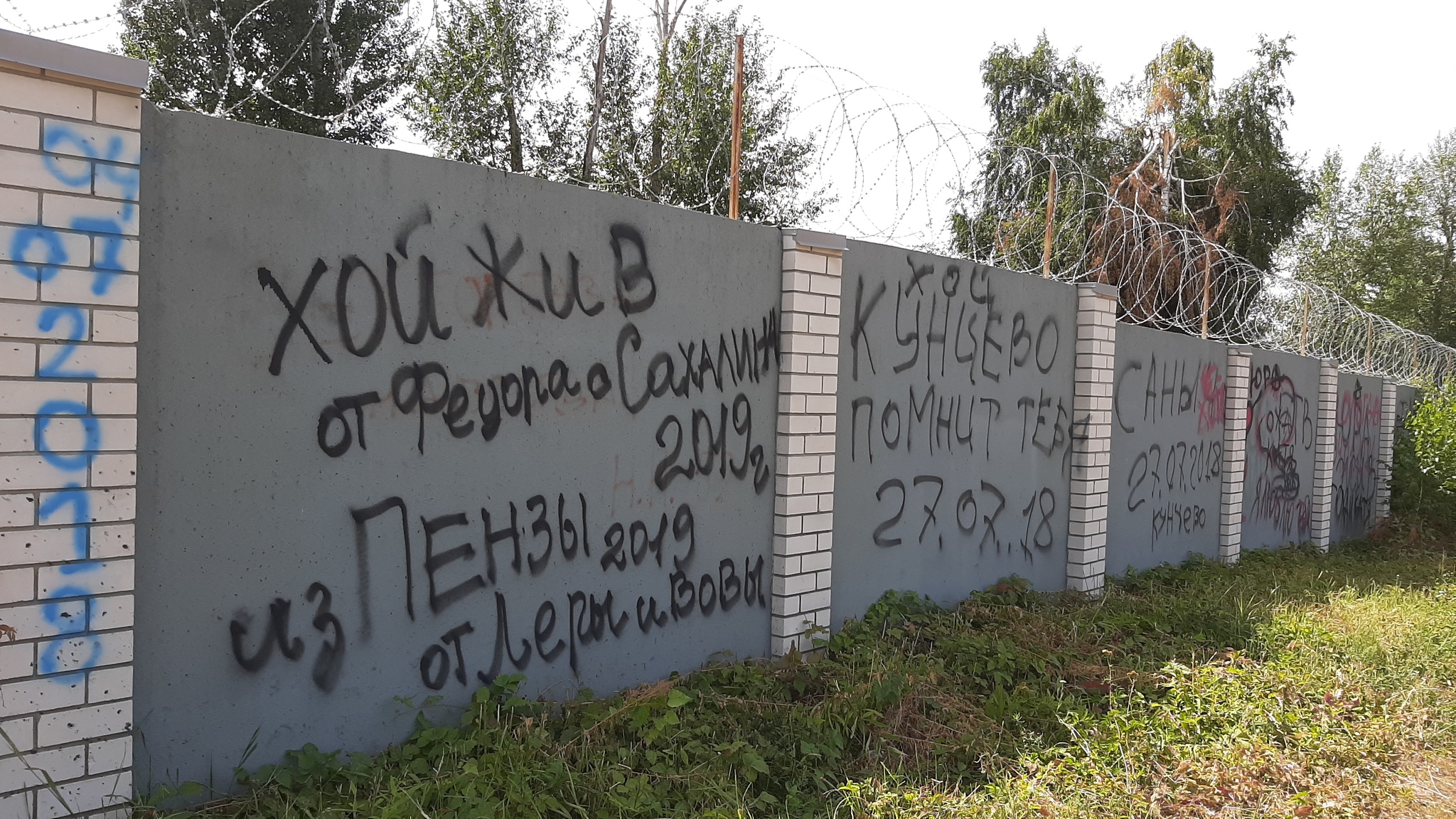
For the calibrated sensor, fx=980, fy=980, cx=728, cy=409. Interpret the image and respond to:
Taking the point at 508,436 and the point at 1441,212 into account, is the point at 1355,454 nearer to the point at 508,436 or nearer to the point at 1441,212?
the point at 508,436

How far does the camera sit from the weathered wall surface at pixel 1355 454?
36.6 feet

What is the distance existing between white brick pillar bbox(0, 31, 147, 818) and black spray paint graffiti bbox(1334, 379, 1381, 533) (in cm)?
1176

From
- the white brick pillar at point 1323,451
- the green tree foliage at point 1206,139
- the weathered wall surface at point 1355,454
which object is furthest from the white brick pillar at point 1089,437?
the green tree foliage at point 1206,139

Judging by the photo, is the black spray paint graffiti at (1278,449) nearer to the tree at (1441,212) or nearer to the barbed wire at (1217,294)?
the barbed wire at (1217,294)

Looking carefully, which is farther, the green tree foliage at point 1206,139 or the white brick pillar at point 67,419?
the green tree foliage at point 1206,139

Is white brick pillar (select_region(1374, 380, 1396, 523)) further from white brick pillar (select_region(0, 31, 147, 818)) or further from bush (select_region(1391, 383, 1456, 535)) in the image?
white brick pillar (select_region(0, 31, 147, 818))

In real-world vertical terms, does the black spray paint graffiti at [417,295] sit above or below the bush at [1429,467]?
above

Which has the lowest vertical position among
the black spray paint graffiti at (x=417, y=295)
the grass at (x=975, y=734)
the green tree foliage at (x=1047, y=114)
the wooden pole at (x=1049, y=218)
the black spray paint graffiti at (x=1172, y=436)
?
the grass at (x=975, y=734)

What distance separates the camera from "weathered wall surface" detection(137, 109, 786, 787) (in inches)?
111

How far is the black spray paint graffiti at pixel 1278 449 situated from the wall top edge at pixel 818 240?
6135 mm

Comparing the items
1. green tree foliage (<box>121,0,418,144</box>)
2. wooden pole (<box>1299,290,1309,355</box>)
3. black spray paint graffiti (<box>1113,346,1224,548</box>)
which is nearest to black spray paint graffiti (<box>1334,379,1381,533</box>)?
wooden pole (<box>1299,290,1309,355</box>)

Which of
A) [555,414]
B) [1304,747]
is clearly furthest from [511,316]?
[1304,747]

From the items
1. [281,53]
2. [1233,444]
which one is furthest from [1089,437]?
[281,53]

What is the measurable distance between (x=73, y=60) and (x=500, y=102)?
1414cm
